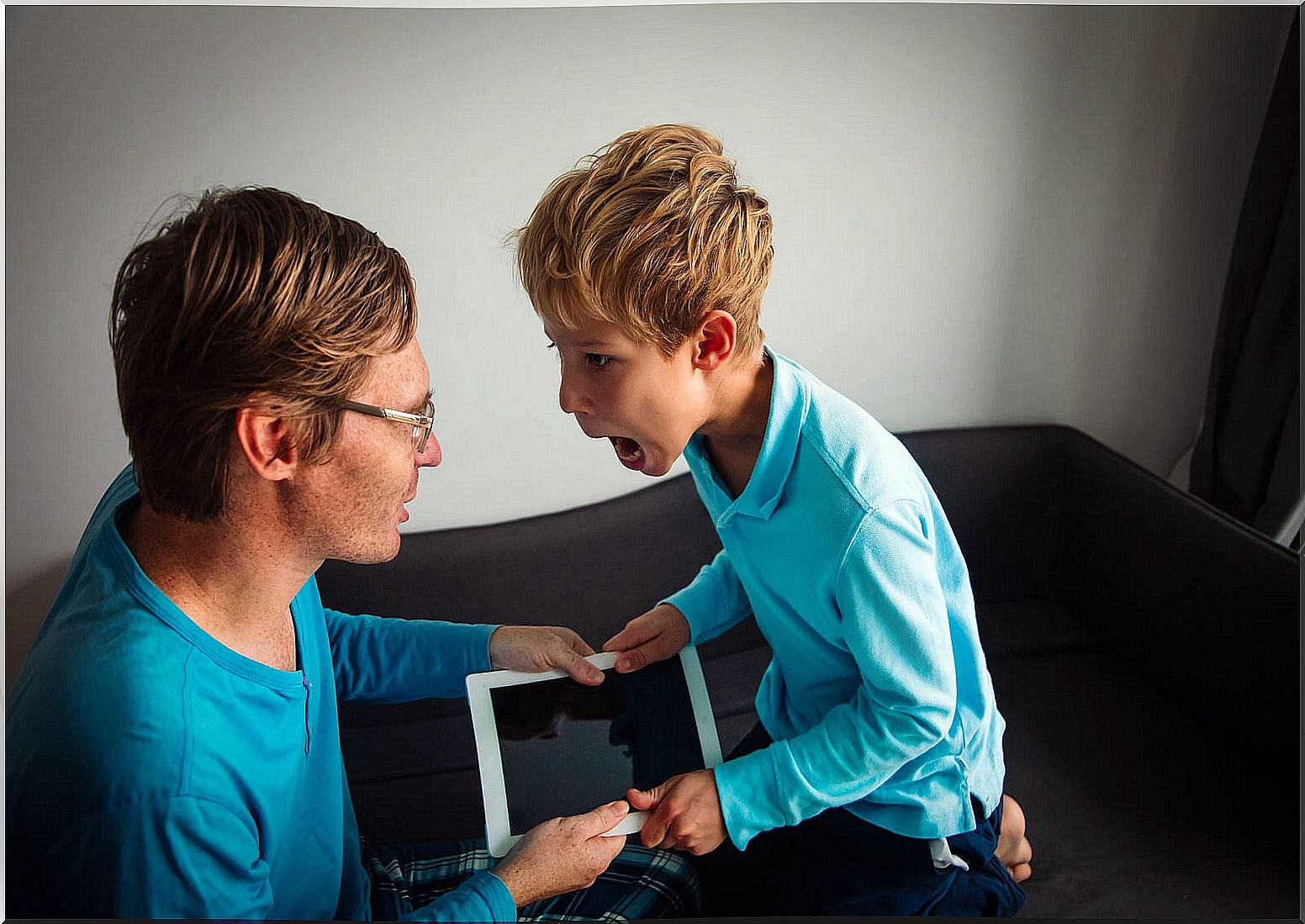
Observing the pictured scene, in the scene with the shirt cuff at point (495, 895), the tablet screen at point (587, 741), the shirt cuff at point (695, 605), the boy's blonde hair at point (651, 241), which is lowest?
the shirt cuff at point (495, 895)

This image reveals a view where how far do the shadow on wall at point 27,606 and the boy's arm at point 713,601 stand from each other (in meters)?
0.72

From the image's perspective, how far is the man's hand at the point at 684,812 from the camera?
1.03 m

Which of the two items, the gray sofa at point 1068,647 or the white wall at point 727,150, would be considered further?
the gray sofa at point 1068,647

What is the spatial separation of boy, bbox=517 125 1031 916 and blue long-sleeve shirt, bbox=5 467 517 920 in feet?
1.09

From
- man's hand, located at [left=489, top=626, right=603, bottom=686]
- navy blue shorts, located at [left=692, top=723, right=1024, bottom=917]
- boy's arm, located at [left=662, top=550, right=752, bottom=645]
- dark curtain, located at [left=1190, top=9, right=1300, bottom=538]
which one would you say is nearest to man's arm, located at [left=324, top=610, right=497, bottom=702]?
man's hand, located at [left=489, top=626, right=603, bottom=686]

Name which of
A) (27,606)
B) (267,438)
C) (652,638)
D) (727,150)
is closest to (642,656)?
(652,638)

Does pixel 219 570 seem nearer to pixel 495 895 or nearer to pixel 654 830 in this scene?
pixel 495 895

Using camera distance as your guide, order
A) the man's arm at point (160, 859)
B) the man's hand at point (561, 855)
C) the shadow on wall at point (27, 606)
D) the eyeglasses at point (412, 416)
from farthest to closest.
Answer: the shadow on wall at point (27, 606)
the man's hand at point (561, 855)
the eyeglasses at point (412, 416)
the man's arm at point (160, 859)

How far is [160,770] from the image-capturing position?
0.78m

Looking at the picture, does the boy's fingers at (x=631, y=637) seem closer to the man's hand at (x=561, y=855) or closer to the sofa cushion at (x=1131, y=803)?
the man's hand at (x=561, y=855)

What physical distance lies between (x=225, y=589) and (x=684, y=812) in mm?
523

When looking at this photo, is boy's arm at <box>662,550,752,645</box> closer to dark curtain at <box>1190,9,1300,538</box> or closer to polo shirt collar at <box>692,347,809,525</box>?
polo shirt collar at <box>692,347,809,525</box>

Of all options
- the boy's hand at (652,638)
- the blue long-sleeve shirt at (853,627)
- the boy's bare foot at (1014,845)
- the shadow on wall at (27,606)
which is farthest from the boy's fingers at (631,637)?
the shadow on wall at (27,606)

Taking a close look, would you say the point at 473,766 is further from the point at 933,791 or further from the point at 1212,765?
the point at 1212,765
